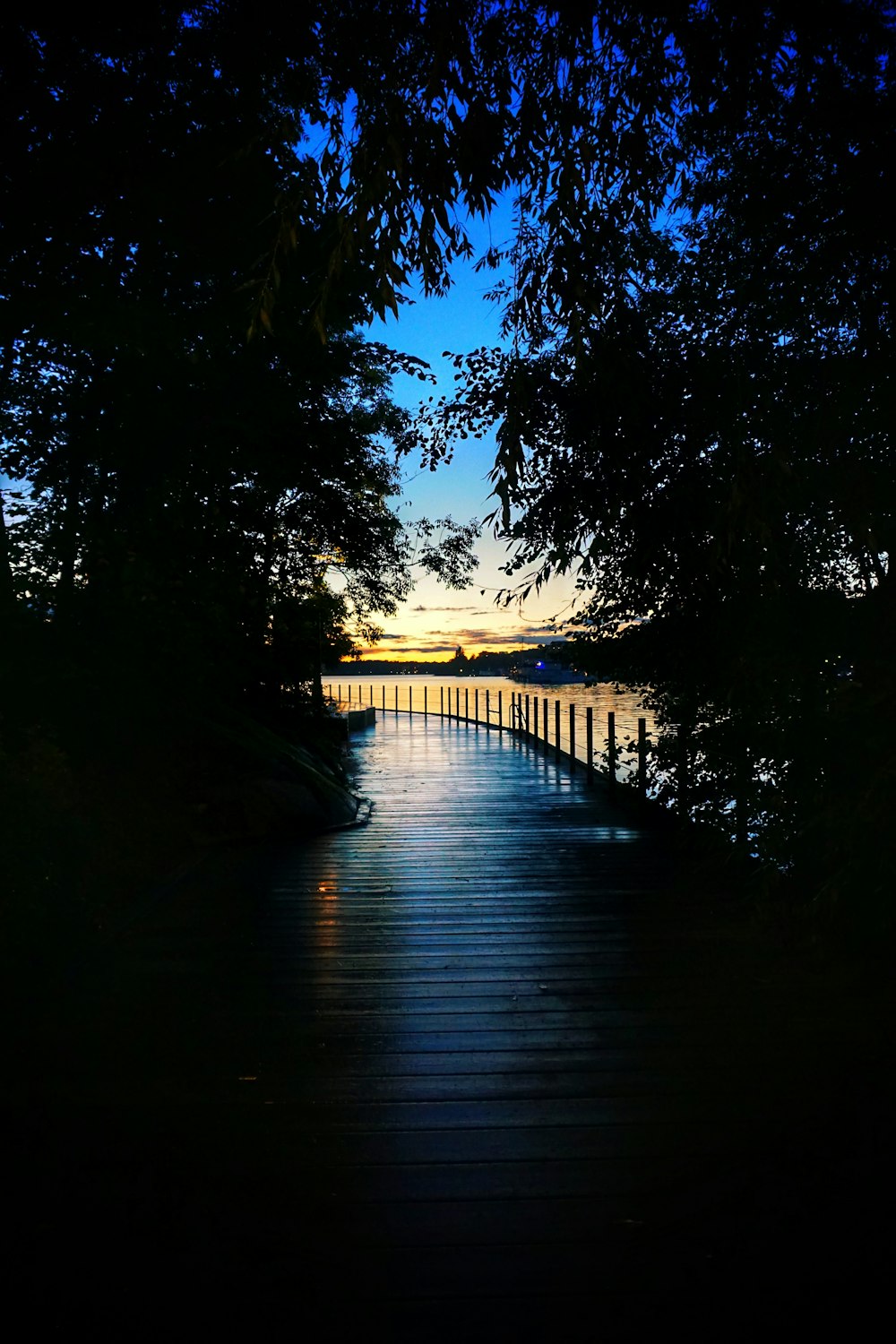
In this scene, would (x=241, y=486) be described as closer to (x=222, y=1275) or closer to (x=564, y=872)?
(x=564, y=872)

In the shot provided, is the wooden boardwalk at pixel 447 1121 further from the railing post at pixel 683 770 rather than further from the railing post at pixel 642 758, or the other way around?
the railing post at pixel 642 758

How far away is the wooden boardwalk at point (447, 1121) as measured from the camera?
7.63ft

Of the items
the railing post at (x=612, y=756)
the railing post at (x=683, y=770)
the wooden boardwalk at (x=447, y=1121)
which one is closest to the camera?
the wooden boardwalk at (x=447, y=1121)

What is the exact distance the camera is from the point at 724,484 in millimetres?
5145

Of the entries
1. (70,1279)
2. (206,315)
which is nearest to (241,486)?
(206,315)

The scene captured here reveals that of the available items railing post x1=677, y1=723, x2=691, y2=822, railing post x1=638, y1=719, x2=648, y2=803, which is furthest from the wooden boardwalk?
railing post x1=638, y1=719, x2=648, y2=803

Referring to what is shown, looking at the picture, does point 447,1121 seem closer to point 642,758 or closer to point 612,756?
point 642,758

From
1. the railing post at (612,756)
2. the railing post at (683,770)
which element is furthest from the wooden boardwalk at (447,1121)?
the railing post at (612,756)

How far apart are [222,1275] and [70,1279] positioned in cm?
38

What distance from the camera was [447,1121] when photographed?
10.5 ft

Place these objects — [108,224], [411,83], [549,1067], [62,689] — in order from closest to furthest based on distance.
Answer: [549,1067]
[411,83]
[62,689]
[108,224]

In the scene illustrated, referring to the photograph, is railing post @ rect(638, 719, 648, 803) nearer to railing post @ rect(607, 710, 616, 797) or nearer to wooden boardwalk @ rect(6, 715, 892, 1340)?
railing post @ rect(607, 710, 616, 797)

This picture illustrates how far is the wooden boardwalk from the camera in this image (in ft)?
7.63

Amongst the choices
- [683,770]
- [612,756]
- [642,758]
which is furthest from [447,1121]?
[612,756]
